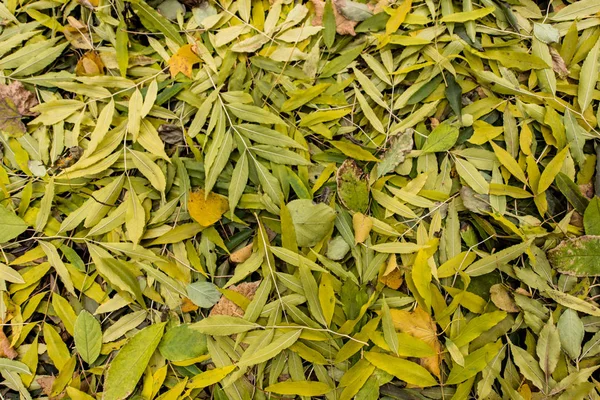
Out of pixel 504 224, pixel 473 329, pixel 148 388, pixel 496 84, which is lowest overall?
pixel 148 388

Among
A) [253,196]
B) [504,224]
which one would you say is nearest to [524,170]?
[504,224]

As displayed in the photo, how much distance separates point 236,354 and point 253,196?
0.99 ft

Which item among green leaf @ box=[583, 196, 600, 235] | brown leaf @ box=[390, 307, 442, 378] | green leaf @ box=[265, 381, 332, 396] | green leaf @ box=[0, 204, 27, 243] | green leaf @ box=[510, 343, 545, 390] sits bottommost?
green leaf @ box=[265, 381, 332, 396]

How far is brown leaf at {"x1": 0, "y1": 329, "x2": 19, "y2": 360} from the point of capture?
87cm

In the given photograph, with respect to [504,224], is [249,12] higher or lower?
higher

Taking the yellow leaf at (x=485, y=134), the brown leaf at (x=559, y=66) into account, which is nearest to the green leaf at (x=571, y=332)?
the yellow leaf at (x=485, y=134)

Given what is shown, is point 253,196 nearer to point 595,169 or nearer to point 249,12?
point 249,12

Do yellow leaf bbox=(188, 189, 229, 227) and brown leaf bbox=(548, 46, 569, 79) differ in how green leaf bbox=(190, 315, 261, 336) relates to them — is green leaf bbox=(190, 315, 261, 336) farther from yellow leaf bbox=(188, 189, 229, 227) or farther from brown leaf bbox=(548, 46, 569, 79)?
brown leaf bbox=(548, 46, 569, 79)

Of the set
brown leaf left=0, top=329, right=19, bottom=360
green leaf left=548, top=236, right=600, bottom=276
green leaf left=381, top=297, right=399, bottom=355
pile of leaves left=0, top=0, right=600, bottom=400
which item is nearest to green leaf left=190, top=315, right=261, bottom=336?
pile of leaves left=0, top=0, right=600, bottom=400

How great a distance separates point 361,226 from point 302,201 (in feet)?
0.40

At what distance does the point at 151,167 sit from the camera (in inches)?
34.2

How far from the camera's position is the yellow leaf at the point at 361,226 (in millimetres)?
839

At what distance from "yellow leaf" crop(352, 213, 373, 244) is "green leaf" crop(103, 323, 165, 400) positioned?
41 cm

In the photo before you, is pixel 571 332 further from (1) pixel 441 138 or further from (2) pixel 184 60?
(2) pixel 184 60
